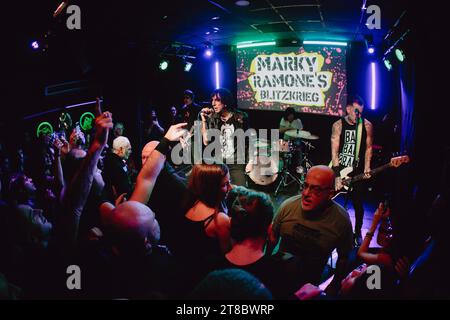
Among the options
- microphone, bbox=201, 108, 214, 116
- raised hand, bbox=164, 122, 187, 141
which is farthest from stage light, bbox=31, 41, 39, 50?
raised hand, bbox=164, 122, 187, 141

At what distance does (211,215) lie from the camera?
2047 mm

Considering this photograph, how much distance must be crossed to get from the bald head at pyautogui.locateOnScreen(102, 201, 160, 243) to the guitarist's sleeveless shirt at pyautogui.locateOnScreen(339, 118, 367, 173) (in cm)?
353

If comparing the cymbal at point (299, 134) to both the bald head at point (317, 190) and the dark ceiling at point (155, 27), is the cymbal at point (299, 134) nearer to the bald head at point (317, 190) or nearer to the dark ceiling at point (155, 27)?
the dark ceiling at point (155, 27)

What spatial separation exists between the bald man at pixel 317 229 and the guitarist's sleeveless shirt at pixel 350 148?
2.29 meters

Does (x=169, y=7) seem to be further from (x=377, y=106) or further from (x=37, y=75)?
(x=377, y=106)

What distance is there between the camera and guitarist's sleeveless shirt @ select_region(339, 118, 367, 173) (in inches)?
174

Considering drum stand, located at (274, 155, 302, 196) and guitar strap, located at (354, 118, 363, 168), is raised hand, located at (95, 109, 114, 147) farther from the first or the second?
drum stand, located at (274, 155, 302, 196)

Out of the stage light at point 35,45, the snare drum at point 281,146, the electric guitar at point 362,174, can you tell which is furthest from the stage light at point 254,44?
the stage light at point 35,45

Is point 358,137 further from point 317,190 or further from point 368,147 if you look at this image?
point 317,190

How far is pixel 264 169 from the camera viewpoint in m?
6.79

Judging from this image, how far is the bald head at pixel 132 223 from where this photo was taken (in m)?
1.47

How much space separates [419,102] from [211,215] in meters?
2.72

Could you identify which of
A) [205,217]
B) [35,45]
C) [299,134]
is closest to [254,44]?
[299,134]
